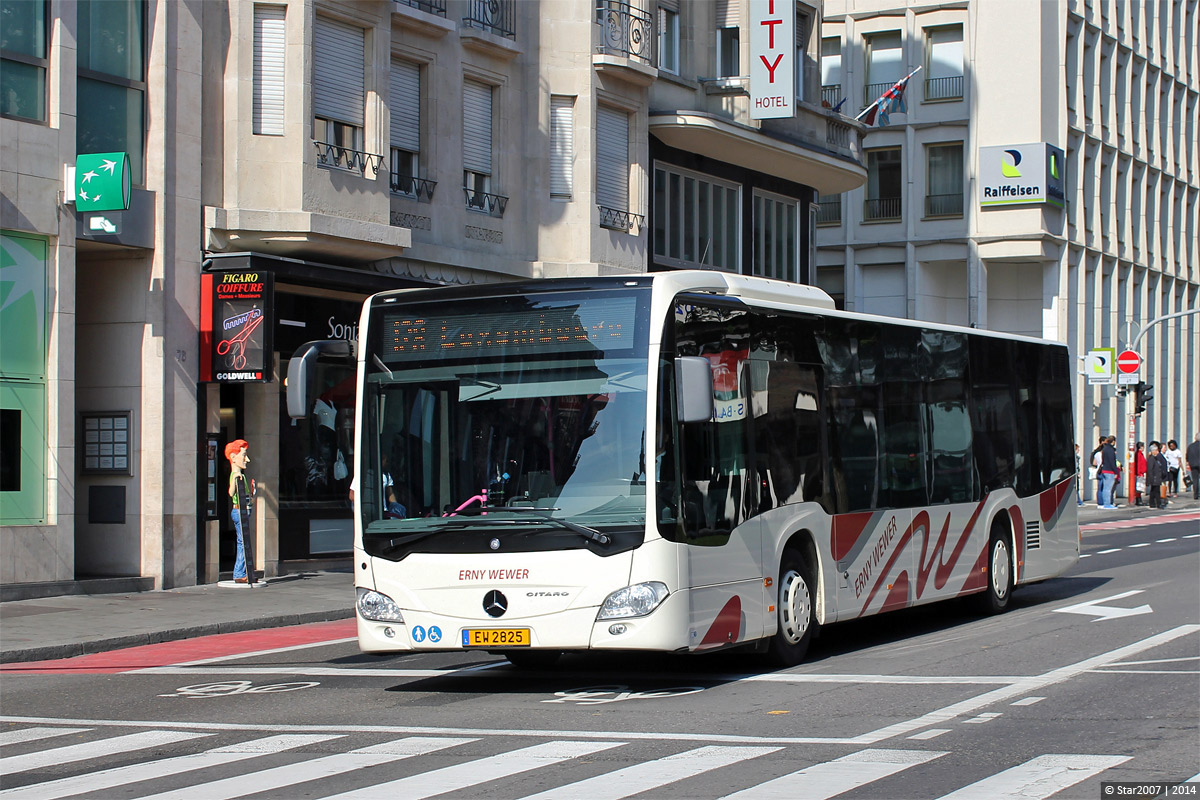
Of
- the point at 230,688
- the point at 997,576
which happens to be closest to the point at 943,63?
the point at 997,576

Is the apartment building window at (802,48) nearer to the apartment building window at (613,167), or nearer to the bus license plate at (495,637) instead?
the apartment building window at (613,167)

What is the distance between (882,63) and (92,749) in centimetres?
4794

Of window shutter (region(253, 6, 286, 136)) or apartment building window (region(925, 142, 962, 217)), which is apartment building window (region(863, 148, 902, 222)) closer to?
apartment building window (region(925, 142, 962, 217))

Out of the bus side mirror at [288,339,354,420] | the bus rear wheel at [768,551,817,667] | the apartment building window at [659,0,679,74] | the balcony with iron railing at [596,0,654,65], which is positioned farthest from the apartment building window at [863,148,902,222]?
the bus side mirror at [288,339,354,420]

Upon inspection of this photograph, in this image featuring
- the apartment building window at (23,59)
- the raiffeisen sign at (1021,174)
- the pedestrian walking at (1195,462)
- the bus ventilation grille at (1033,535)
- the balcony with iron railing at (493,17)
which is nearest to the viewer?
the bus ventilation grille at (1033,535)

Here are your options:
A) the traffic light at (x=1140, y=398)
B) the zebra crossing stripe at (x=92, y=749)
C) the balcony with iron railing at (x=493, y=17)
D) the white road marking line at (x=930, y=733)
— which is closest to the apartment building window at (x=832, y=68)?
the traffic light at (x=1140, y=398)

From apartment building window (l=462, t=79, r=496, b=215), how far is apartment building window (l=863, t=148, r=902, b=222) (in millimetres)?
29842

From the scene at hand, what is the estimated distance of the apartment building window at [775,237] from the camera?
33.5 metres

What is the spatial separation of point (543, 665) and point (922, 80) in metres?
43.7

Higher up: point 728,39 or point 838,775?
point 728,39

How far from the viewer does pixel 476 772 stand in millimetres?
7996

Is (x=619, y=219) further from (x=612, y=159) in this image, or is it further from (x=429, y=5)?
(x=429, y=5)

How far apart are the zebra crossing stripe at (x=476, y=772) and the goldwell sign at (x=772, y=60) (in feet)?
74.5

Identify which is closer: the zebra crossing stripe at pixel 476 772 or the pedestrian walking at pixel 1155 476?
the zebra crossing stripe at pixel 476 772
